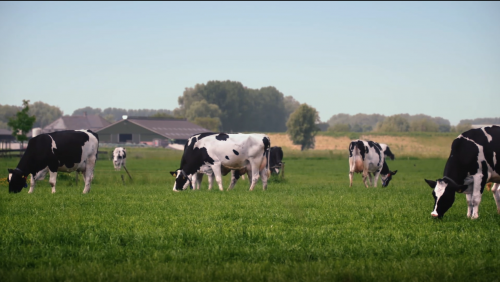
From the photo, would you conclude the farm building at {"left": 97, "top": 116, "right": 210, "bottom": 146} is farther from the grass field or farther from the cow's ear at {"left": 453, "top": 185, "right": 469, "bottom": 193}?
the cow's ear at {"left": 453, "top": 185, "right": 469, "bottom": 193}

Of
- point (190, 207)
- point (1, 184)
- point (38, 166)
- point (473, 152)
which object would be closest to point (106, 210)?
point (190, 207)

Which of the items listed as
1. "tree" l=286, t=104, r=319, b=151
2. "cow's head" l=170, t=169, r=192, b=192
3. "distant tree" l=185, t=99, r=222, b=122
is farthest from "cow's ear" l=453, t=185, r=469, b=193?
"distant tree" l=185, t=99, r=222, b=122

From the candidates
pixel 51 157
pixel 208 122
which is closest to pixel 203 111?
pixel 208 122

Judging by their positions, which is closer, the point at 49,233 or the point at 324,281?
the point at 324,281

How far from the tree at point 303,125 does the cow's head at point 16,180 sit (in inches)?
4496

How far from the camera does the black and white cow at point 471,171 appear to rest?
44.7 ft

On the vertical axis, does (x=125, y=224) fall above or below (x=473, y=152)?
below

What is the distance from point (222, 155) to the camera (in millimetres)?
23984

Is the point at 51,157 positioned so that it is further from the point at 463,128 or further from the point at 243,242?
the point at 463,128

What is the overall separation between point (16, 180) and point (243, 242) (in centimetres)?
1369

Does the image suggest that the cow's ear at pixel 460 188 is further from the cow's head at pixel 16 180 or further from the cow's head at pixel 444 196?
the cow's head at pixel 16 180

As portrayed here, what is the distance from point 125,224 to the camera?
12.5 m

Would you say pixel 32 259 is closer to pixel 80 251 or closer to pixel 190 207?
pixel 80 251

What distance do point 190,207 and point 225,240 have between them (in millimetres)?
5145
